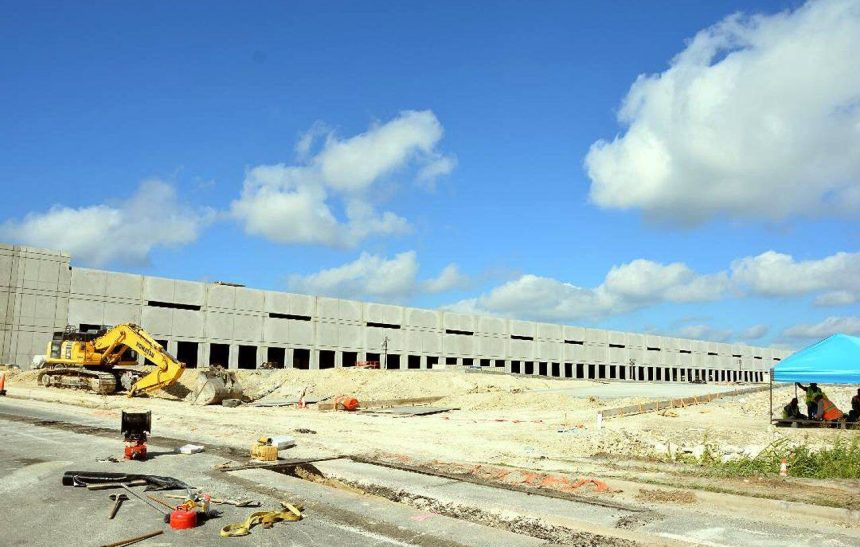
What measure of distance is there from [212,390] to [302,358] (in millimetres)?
37538

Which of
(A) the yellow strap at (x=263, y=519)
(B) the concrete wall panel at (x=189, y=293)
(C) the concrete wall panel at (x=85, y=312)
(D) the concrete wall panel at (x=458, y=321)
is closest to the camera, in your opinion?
(A) the yellow strap at (x=263, y=519)

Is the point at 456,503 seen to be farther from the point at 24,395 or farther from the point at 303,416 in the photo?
the point at 24,395

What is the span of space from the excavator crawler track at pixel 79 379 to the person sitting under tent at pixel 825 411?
29.5 metres

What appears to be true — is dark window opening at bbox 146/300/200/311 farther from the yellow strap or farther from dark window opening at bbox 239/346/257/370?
the yellow strap

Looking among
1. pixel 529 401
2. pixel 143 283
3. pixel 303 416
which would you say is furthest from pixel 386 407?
pixel 143 283

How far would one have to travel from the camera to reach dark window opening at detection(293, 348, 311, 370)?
6645 cm

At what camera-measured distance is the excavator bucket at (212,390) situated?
1187 inches

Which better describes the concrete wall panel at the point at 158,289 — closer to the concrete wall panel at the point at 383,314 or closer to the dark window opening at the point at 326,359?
the dark window opening at the point at 326,359

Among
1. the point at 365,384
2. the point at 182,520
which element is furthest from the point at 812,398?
the point at 365,384

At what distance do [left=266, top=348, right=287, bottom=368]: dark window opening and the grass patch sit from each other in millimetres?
54608

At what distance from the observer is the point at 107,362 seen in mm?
31734

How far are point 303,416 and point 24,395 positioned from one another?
47.6 ft

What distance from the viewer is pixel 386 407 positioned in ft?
101

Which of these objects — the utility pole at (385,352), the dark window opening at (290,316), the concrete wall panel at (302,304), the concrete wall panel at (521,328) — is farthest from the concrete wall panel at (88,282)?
the concrete wall panel at (521,328)
